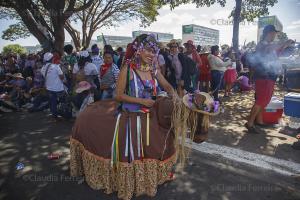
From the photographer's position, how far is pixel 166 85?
354 cm

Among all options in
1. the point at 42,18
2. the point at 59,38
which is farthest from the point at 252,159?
the point at 42,18

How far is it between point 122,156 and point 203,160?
73.0 inches

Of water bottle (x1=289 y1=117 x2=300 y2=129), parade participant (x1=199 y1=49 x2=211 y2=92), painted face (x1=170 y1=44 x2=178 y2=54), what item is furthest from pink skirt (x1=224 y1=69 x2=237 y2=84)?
water bottle (x1=289 y1=117 x2=300 y2=129)

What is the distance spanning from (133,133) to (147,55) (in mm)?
934

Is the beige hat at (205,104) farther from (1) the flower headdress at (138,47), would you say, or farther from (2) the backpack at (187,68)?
(2) the backpack at (187,68)

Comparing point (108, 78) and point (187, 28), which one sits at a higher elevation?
point (187, 28)

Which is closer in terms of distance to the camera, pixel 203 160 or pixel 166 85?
pixel 166 85

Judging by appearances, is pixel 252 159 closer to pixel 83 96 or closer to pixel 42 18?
pixel 83 96

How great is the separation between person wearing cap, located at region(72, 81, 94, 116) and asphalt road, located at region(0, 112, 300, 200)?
59.4 inches

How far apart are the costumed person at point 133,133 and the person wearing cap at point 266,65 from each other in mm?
2921

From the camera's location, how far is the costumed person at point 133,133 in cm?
313

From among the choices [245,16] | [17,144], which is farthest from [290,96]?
[245,16]

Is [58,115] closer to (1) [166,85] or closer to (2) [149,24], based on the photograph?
(1) [166,85]

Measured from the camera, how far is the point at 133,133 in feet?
10.4
